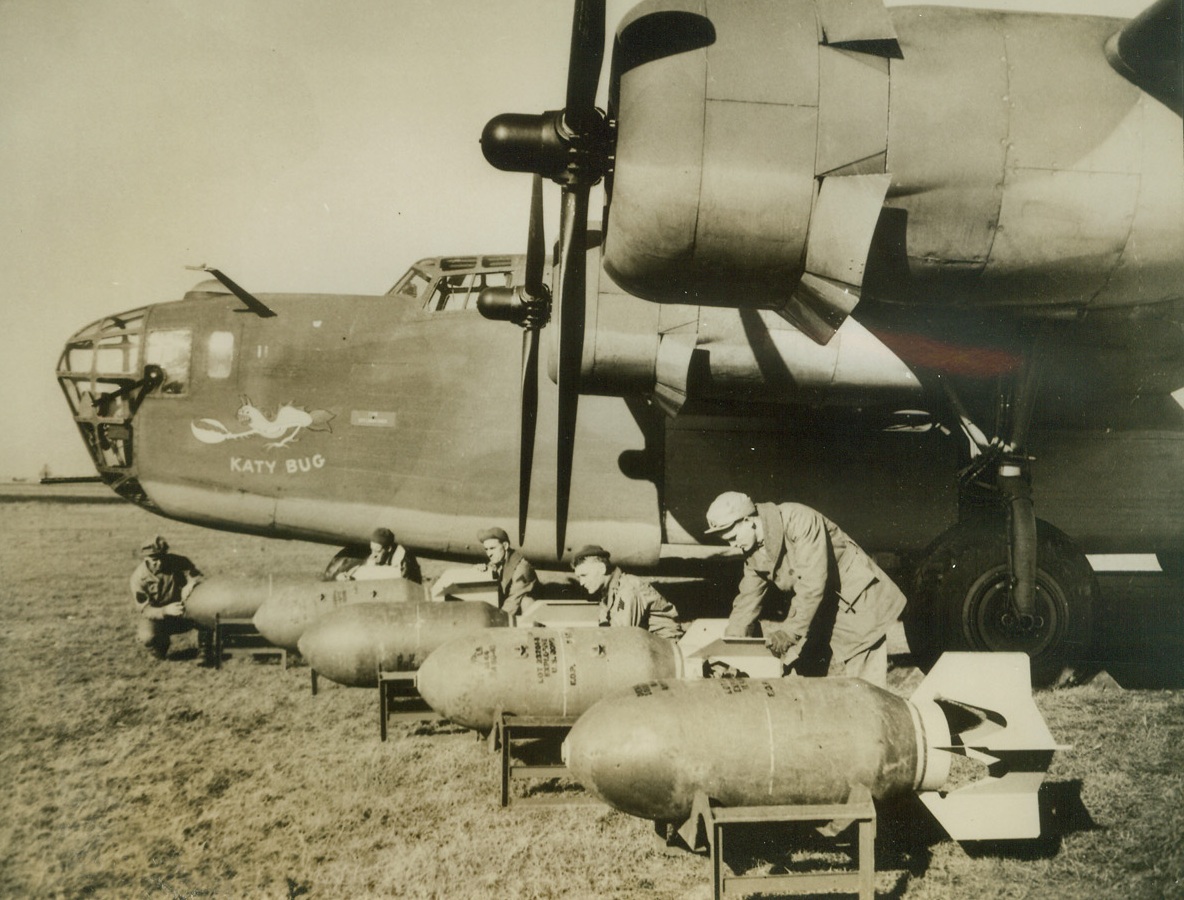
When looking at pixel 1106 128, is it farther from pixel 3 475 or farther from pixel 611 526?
pixel 3 475

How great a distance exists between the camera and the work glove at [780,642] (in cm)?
577

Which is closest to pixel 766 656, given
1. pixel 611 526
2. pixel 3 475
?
pixel 611 526

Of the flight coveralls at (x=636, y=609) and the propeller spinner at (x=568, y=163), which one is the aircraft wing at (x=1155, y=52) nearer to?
the propeller spinner at (x=568, y=163)

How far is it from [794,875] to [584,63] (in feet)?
15.1

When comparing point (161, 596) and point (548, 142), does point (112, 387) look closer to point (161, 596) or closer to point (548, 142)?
point (161, 596)

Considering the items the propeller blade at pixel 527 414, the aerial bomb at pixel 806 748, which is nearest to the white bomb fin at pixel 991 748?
the aerial bomb at pixel 806 748

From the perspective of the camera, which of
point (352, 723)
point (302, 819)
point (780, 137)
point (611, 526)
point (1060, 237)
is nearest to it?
point (780, 137)

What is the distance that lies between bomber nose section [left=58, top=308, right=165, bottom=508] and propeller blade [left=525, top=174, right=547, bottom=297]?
501 centimetres

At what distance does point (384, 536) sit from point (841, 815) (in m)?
6.06

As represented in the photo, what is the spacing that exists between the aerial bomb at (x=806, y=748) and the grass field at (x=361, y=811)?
0.42 m

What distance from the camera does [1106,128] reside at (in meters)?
4.68

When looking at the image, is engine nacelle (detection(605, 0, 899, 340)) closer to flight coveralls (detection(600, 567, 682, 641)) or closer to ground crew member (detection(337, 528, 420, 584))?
flight coveralls (detection(600, 567, 682, 641))

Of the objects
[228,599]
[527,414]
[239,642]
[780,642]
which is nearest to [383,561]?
[228,599]

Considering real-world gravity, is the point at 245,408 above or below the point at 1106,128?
below
